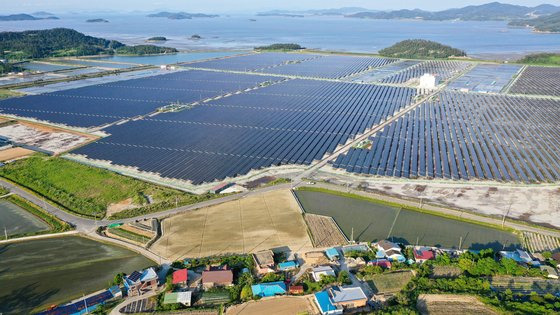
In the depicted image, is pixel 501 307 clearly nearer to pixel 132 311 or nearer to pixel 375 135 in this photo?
pixel 132 311

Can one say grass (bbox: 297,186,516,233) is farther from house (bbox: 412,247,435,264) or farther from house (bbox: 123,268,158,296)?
house (bbox: 123,268,158,296)

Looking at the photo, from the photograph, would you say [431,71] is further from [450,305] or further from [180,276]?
[180,276]

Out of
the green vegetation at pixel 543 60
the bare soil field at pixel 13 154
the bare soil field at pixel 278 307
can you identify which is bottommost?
the bare soil field at pixel 278 307

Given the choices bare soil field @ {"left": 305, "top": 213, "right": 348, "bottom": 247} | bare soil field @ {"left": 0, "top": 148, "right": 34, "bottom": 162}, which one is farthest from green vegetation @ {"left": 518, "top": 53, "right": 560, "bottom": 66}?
bare soil field @ {"left": 0, "top": 148, "right": 34, "bottom": 162}

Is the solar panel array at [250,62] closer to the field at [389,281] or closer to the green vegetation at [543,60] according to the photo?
the green vegetation at [543,60]

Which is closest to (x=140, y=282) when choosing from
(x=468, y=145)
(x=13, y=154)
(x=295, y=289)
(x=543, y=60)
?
(x=295, y=289)

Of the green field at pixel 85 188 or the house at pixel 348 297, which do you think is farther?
the green field at pixel 85 188

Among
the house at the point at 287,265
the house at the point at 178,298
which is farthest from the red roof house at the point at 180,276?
the house at the point at 287,265
